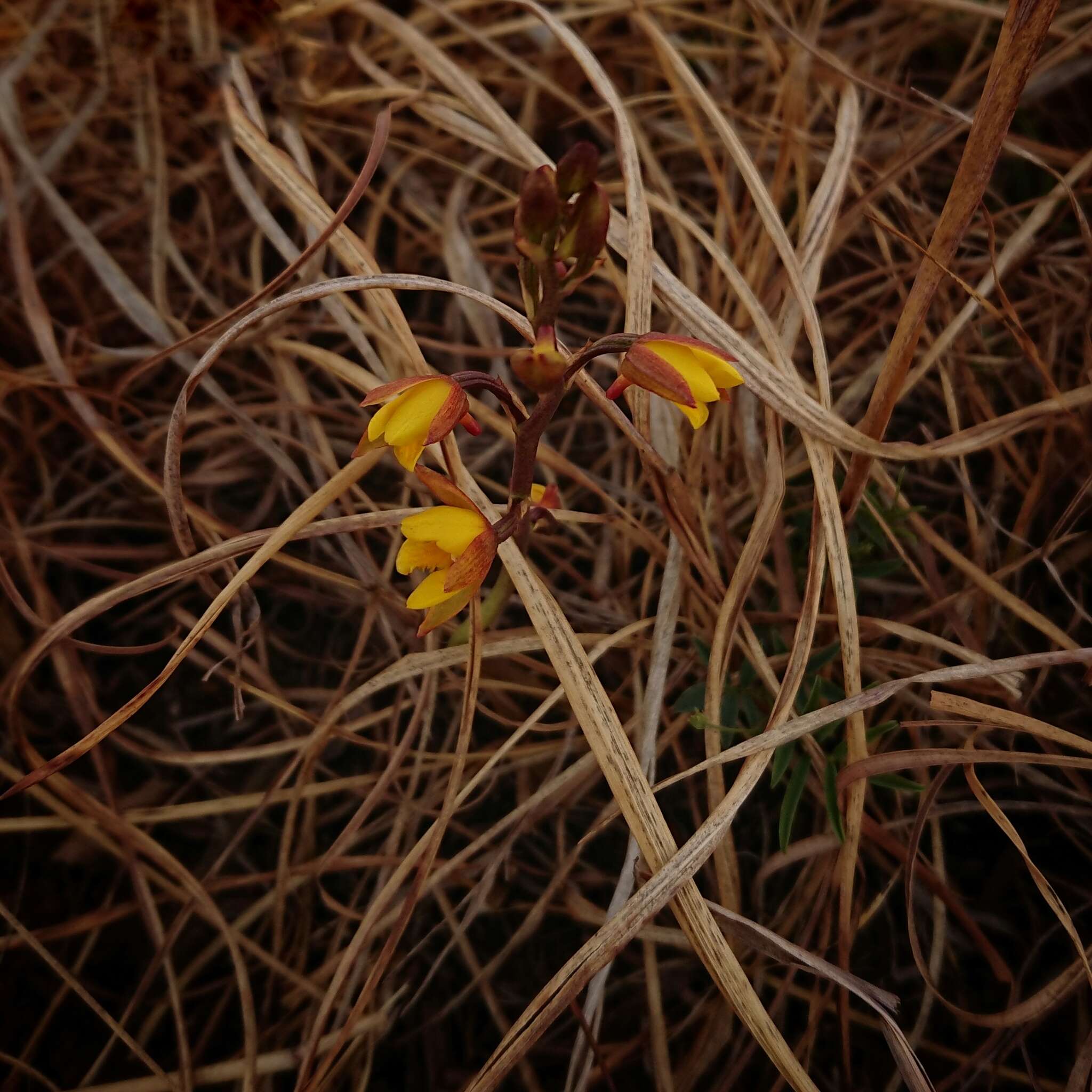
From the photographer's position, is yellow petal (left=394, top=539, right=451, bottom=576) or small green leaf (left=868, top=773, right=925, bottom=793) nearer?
yellow petal (left=394, top=539, right=451, bottom=576)

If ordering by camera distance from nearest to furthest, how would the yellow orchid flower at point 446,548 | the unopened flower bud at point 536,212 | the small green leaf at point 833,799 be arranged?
the unopened flower bud at point 536,212 < the yellow orchid flower at point 446,548 < the small green leaf at point 833,799

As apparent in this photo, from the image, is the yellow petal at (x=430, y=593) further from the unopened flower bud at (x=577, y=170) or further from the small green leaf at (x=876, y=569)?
the small green leaf at (x=876, y=569)

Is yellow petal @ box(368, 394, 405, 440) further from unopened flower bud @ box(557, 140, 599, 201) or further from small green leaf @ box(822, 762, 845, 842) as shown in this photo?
small green leaf @ box(822, 762, 845, 842)

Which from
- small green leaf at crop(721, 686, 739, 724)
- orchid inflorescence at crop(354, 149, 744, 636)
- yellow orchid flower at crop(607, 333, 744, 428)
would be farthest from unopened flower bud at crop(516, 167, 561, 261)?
small green leaf at crop(721, 686, 739, 724)

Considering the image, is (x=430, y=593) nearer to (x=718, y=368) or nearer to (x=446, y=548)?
(x=446, y=548)

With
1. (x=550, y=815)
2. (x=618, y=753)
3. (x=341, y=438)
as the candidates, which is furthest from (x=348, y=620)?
(x=618, y=753)

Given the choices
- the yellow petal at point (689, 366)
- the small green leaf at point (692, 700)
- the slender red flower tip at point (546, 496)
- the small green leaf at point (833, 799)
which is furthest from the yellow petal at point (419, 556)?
the small green leaf at point (833, 799)
